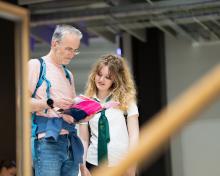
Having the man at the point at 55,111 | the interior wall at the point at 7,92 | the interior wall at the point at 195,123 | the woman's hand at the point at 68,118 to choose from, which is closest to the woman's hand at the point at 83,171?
the man at the point at 55,111

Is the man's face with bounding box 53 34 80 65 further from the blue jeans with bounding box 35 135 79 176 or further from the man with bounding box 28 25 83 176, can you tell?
the blue jeans with bounding box 35 135 79 176

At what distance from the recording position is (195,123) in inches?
199

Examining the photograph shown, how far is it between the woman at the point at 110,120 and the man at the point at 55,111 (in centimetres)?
22

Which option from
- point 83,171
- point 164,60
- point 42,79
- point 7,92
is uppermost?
point 164,60

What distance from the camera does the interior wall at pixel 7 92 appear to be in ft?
15.1

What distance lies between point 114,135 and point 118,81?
26 cm

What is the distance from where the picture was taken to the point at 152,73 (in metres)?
5.38

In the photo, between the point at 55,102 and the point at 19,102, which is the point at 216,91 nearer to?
the point at 55,102

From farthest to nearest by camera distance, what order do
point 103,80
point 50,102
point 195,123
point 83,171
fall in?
point 195,123
point 103,80
point 83,171
point 50,102

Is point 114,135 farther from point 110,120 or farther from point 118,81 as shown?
point 118,81

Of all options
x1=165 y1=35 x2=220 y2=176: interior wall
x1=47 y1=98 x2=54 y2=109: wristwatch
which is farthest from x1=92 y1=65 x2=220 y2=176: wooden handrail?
x1=165 y1=35 x2=220 y2=176: interior wall

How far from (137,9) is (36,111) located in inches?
101

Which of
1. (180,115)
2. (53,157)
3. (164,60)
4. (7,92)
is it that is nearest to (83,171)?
(53,157)

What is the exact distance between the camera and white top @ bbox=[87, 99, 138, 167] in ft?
6.88
